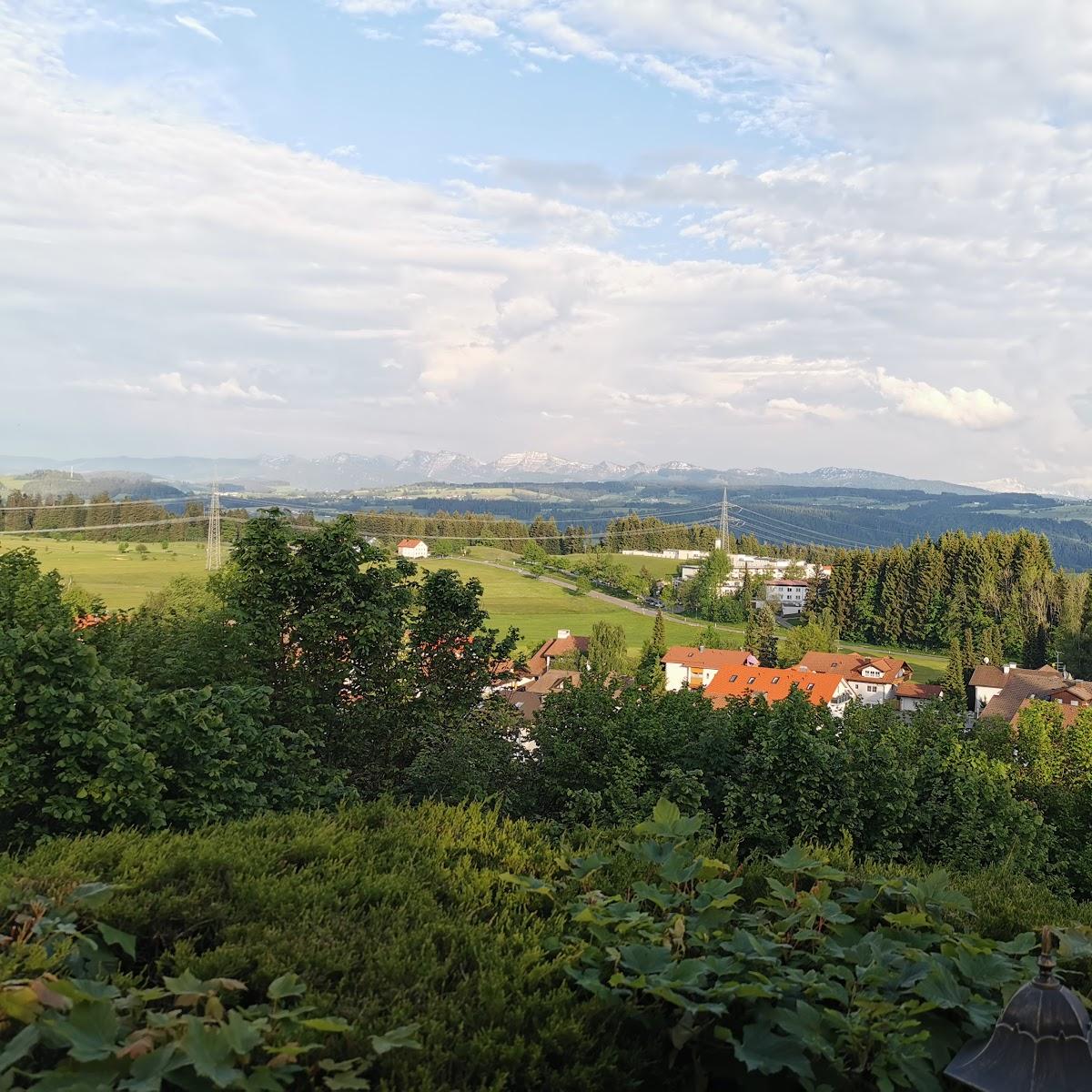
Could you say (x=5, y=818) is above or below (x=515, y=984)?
below

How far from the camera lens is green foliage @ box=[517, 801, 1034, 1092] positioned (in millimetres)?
2670

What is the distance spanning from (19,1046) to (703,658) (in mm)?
67234

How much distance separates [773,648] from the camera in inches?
3219

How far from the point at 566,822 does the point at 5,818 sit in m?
5.36

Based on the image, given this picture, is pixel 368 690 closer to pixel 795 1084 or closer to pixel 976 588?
pixel 795 1084

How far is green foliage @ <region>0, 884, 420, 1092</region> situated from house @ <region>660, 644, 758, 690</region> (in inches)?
2522

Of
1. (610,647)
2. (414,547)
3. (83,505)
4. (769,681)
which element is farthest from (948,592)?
(83,505)

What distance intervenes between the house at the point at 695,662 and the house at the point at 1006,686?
628 inches

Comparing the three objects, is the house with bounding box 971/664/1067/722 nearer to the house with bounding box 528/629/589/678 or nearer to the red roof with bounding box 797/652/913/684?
the red roof with bounding box 797/652/913/684

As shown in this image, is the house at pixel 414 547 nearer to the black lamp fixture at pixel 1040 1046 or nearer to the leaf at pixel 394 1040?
the leaf at pixel 394 1040

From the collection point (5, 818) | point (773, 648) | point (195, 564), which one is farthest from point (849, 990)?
point (773, 648)

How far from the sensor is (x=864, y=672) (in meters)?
68.9

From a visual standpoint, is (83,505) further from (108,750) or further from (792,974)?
(792,974)

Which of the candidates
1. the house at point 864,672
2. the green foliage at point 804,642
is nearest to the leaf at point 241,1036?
the house at point 864,672
